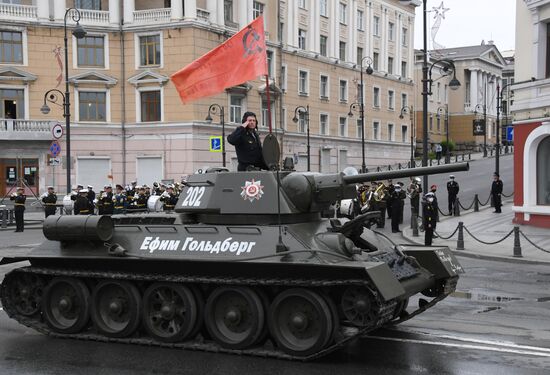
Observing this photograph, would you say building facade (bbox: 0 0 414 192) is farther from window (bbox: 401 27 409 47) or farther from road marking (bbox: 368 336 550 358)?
road marking (bbox: 368 336 550 358)

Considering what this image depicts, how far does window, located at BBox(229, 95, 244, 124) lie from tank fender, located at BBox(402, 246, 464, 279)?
33525mm

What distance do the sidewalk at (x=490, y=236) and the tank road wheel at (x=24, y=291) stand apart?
12.7 m

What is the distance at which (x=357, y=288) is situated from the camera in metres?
8.00

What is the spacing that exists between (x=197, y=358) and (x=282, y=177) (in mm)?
2784

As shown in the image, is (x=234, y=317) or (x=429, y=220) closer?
(x=234, y=317)

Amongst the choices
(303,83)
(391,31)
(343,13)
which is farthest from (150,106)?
(391,31)

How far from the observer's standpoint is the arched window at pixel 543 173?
80.5ft

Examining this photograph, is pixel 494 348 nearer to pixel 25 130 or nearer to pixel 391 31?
pixel 25 130

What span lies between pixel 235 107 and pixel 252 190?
3446cm

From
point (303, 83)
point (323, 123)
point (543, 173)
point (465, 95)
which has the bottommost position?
point (543, 173)

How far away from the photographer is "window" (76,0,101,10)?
135 feet

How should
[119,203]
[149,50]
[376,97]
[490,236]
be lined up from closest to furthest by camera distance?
[490,236], [119,203], [149,50], [376,97]

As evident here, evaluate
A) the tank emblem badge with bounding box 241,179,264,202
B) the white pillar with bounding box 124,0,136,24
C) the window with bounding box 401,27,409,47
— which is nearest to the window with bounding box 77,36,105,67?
the white pillar with bounding box 124,0,136,24

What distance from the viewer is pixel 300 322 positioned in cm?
822
